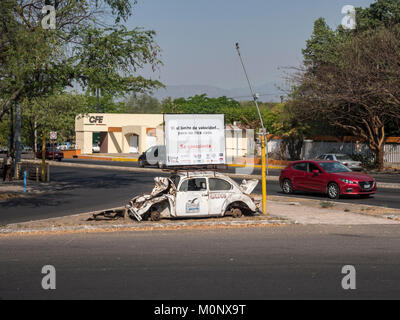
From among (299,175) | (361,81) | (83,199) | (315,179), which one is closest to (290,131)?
(361,81)

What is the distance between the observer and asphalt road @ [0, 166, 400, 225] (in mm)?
19747

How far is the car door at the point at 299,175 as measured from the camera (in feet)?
79.8

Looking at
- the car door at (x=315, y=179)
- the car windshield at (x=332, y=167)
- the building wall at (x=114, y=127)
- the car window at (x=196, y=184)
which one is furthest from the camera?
the building wall at (x=114, y=127)

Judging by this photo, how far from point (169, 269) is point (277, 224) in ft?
22.3

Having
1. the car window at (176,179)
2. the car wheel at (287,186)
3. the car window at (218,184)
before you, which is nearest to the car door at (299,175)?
the car wheel at (287,186)

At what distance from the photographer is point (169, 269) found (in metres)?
9.85

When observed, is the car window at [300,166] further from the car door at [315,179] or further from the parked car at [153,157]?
the parked car at [153,157]

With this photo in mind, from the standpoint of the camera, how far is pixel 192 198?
16406 millimetres

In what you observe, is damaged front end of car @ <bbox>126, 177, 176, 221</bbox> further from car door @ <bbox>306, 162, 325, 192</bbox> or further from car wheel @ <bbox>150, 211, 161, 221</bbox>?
car door @ <bbox>306, 162, 325, 192</bbox>

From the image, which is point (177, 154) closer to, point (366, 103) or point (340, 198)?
point (340, 198)

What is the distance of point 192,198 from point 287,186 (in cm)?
981

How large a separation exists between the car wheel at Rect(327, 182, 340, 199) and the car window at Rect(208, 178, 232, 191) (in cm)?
750

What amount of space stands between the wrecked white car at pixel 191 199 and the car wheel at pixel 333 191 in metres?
6.84
